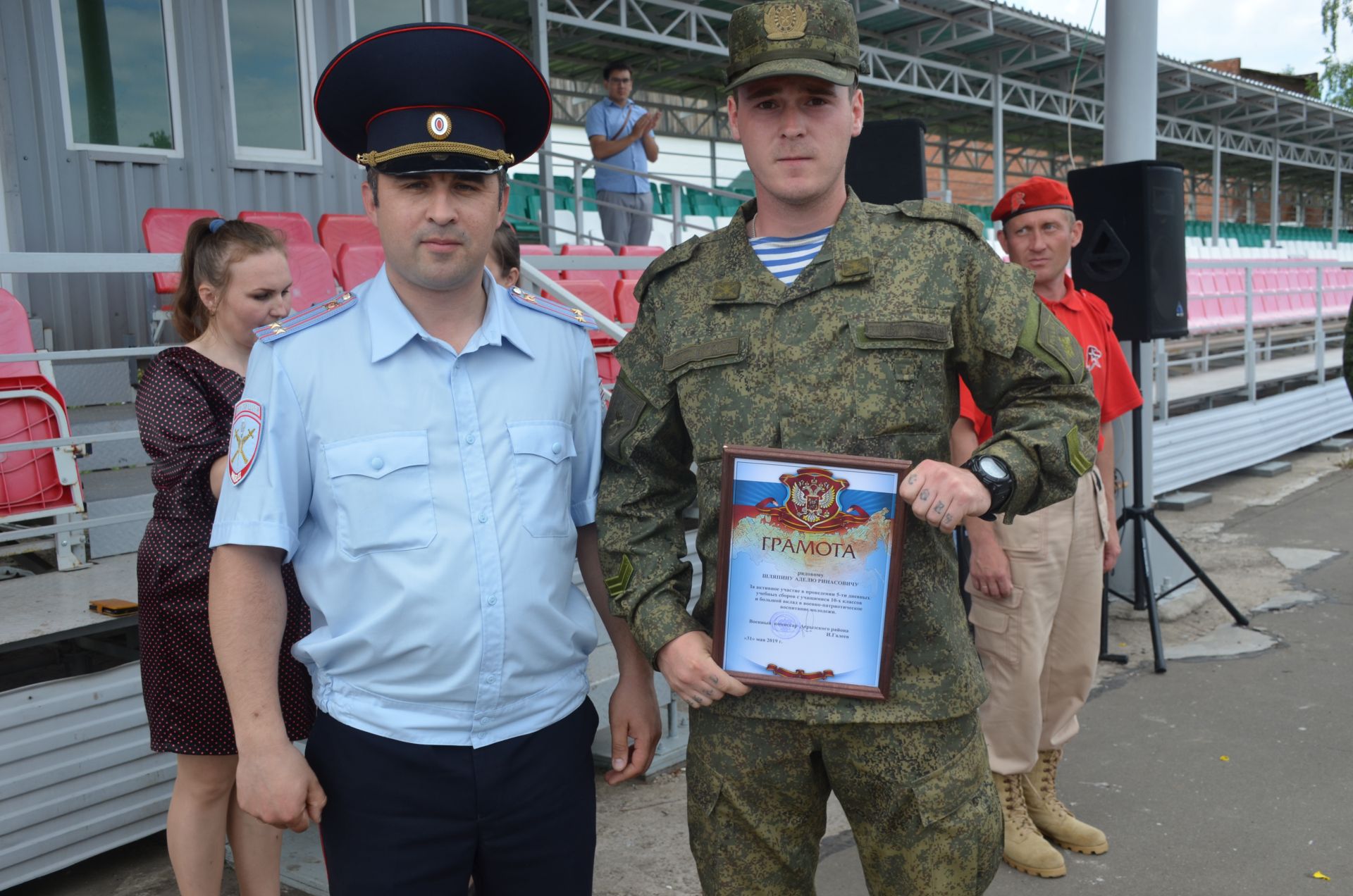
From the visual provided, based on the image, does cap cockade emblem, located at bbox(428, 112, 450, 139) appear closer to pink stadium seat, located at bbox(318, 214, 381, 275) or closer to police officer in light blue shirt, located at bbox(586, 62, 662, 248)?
pink stadium seat, located at bbox(318, 214, 381, 275)

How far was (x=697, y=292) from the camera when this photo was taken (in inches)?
69.2

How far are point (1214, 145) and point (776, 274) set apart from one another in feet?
A: 95.8

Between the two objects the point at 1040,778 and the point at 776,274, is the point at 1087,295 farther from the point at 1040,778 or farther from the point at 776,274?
the point at 776,274

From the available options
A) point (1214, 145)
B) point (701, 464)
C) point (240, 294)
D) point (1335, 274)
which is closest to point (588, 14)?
point (1335, 274)

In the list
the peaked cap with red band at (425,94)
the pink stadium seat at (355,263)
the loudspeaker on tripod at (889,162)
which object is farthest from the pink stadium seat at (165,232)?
the peaked cap with red band at (425,94)

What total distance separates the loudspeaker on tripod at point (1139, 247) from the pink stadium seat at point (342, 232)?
3.78m

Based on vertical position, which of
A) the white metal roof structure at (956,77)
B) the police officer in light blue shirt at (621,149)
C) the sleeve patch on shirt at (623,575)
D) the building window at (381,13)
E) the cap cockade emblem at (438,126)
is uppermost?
the white metal roof structure at (956,77)

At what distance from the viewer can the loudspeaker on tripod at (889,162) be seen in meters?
3.71

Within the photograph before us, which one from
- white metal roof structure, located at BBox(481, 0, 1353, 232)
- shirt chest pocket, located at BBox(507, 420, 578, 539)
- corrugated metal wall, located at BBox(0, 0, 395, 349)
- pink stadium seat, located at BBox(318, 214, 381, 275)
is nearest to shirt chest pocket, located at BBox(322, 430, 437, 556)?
shirt chest pocket, located at BBox(507, 420, 578, 539)

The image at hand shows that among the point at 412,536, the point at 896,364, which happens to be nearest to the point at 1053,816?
the point at 896,364

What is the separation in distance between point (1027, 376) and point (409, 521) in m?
0.96

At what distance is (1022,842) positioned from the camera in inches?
119

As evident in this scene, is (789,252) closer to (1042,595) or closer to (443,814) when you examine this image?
(443,814)

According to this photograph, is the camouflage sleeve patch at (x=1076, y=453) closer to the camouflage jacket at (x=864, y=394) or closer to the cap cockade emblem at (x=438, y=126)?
the camouflage jacket at (x=864, y=394)
